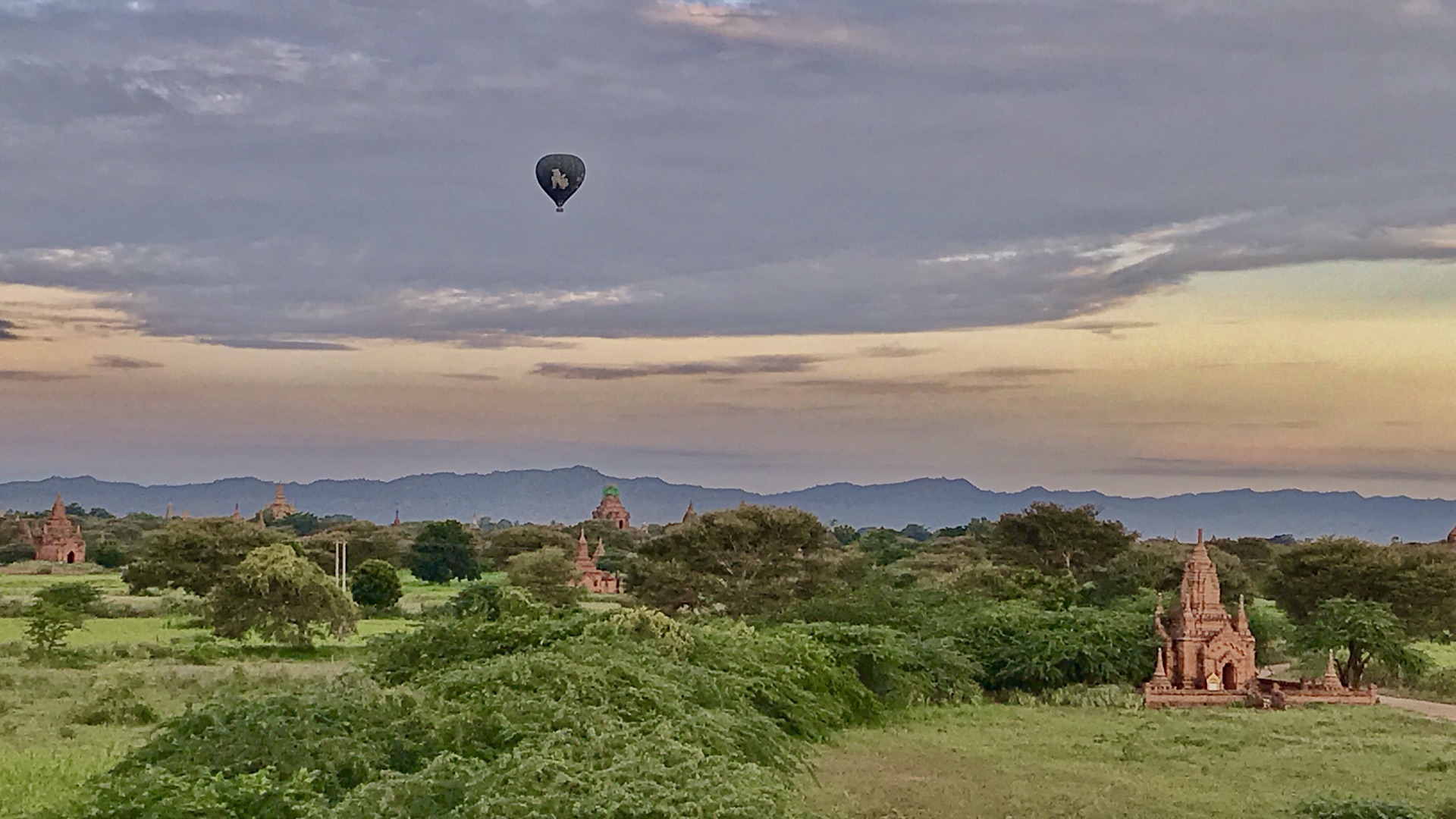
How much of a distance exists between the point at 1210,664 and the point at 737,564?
19803 mm

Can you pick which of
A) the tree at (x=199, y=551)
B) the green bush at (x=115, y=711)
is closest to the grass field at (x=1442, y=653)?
the green bush at (x=115, y=711)

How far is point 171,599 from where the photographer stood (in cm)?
5181

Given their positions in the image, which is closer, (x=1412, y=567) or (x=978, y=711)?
(x=978, y=711)

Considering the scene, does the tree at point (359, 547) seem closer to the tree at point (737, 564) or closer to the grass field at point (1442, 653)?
the tree at point (737, 564)

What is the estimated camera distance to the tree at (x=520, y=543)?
77.8 meters

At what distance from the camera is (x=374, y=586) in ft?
165

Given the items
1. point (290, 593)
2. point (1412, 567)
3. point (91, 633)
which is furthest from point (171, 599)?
point (1412, 567)

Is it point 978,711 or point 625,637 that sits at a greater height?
point 625,637

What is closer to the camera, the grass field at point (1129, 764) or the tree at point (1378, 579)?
the grass field at point (1129, 764)

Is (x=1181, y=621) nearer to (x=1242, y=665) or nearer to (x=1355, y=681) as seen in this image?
(x=1242, y=665)

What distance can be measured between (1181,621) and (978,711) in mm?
5448

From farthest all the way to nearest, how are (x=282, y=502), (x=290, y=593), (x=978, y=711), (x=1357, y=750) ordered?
(x=282, y=502)
(x=290, y=593)
(x=978, y=711)
(x=1357, y=750)

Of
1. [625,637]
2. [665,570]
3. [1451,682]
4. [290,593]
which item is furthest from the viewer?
[665,570]

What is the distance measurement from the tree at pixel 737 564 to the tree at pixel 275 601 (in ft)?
41.3
